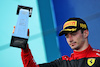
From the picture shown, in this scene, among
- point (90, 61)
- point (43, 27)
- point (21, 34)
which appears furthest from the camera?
point (43, 27)

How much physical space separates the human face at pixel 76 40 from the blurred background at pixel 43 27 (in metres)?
0.75

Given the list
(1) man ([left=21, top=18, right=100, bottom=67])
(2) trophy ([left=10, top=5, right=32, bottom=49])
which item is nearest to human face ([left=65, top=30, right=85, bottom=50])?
(1) man ([left=21, top=18, right=100, bottom=67])

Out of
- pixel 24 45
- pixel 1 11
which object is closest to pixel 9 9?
pixel 1 11

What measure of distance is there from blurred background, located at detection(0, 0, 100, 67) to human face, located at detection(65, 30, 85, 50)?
0.75m

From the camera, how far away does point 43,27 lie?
6.91 feet

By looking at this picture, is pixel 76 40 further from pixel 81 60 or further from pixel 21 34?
pixel 21 34

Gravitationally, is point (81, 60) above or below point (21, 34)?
below

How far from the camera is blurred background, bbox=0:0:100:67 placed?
2006 millimetres

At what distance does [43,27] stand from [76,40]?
3.17ft

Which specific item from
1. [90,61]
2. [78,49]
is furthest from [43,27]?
[90,61]

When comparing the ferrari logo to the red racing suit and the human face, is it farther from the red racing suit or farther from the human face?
the human face

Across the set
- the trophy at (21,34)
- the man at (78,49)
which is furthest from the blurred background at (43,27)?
A: the trophy at (21,34)

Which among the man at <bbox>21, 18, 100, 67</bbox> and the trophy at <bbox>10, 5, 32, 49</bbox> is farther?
the man at <bbox>21, 18, 100, 67</bbox>

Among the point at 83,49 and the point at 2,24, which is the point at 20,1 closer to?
A: the point at 2,24
